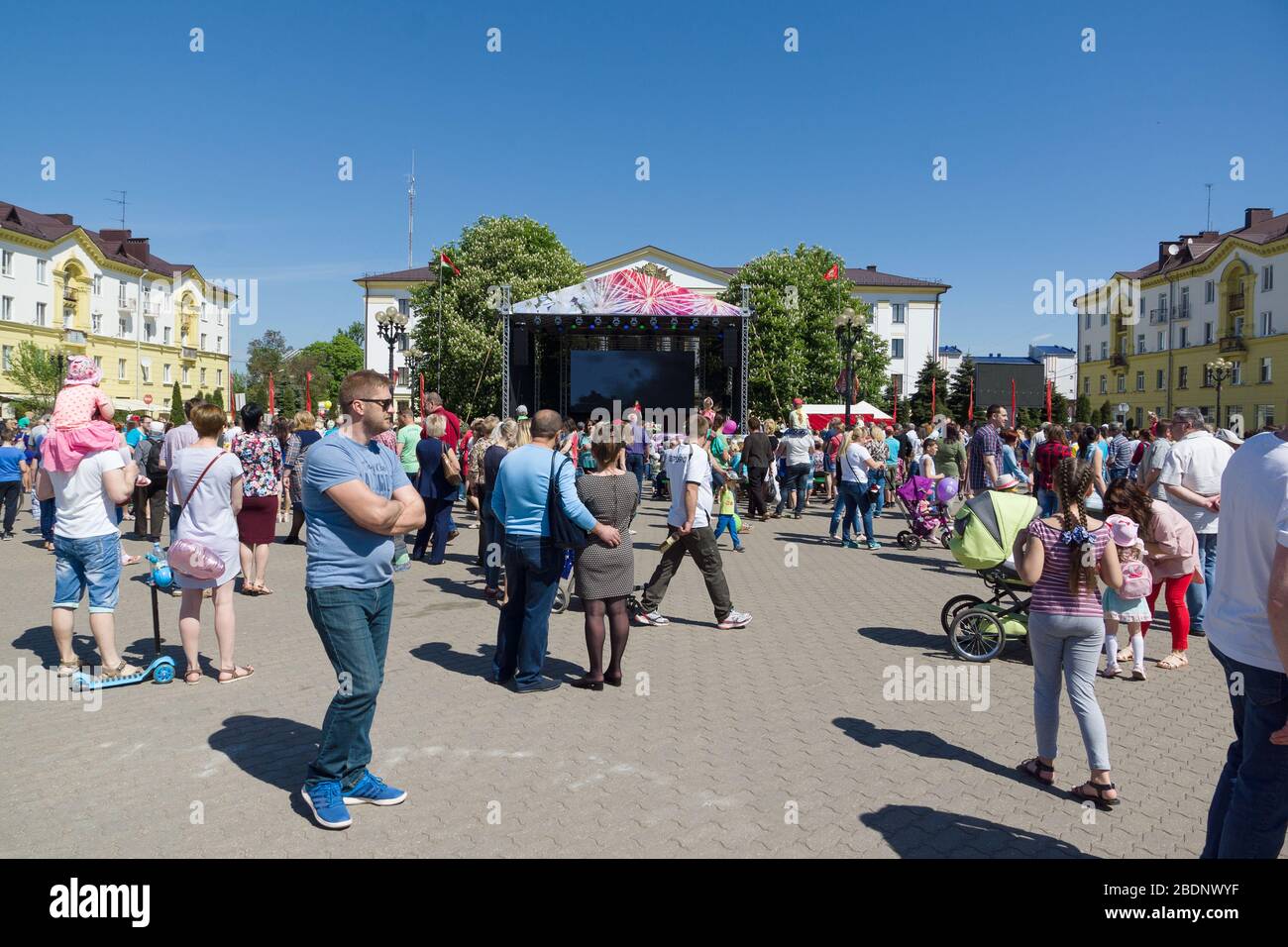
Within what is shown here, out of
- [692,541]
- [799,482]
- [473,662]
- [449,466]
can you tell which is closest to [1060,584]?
[692,541]

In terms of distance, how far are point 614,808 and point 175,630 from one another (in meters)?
5.11

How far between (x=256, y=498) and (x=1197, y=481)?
8.54m

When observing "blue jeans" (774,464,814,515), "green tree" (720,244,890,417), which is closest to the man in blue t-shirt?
"blue jeans" (774,464,814,515)

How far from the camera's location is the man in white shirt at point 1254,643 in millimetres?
2828

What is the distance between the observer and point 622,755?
4.79m

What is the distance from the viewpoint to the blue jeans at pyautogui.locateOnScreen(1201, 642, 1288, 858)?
9.31 feet

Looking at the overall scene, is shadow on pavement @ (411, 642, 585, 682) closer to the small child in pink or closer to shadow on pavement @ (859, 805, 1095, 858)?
the small child in pink

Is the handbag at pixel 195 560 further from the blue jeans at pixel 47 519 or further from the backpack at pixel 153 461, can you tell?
the blue jeans at pixel 47 519

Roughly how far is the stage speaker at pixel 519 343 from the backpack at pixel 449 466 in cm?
1523

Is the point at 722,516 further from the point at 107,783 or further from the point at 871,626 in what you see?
the point at 107,783

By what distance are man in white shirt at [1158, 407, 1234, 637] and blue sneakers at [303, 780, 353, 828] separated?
6.68 m

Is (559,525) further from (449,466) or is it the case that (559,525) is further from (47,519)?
(47,519)
